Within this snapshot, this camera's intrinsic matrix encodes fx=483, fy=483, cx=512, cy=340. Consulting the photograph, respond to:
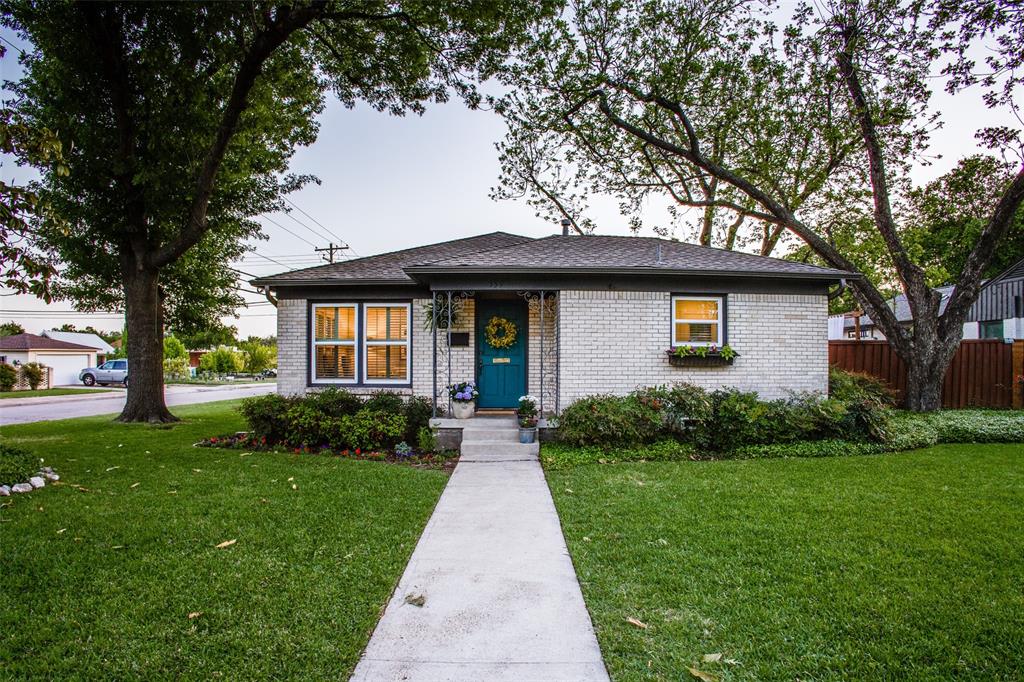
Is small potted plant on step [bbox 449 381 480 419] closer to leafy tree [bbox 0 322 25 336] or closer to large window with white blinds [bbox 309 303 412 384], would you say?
large window with white blinds [bbox 309 303 412 384]

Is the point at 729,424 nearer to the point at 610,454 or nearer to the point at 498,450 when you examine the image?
the point at 610,454

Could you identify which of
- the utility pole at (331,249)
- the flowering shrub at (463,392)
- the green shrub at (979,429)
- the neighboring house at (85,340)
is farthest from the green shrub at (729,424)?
the neighboring house at (85,340)

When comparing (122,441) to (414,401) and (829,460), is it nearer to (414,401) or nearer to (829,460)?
(414,401)

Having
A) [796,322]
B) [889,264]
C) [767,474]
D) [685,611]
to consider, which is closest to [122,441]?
[685,611]

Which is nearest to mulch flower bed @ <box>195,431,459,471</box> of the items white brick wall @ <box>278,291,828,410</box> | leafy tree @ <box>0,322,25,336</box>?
white brick wall @ <box>278,291,828,410</box>

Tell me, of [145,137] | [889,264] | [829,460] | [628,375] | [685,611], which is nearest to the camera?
[685,611]

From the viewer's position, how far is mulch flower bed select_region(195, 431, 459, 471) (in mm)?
7449

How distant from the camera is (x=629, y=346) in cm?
879

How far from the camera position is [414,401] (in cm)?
884

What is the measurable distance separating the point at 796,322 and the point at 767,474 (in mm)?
4113

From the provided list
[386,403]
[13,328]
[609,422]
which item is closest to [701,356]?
[609,422]

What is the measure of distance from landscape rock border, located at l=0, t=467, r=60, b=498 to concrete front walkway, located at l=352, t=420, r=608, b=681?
4.78 metres

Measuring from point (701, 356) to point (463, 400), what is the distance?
4360mm

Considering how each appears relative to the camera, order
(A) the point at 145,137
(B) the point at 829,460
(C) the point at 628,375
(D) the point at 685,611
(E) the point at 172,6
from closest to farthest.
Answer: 1. (D) the point at 685,611
2. (B) the point at 829,460
3. (C) the point at 628,375
4. (E) the point at 172,6
5. (A) the point at 145,137
